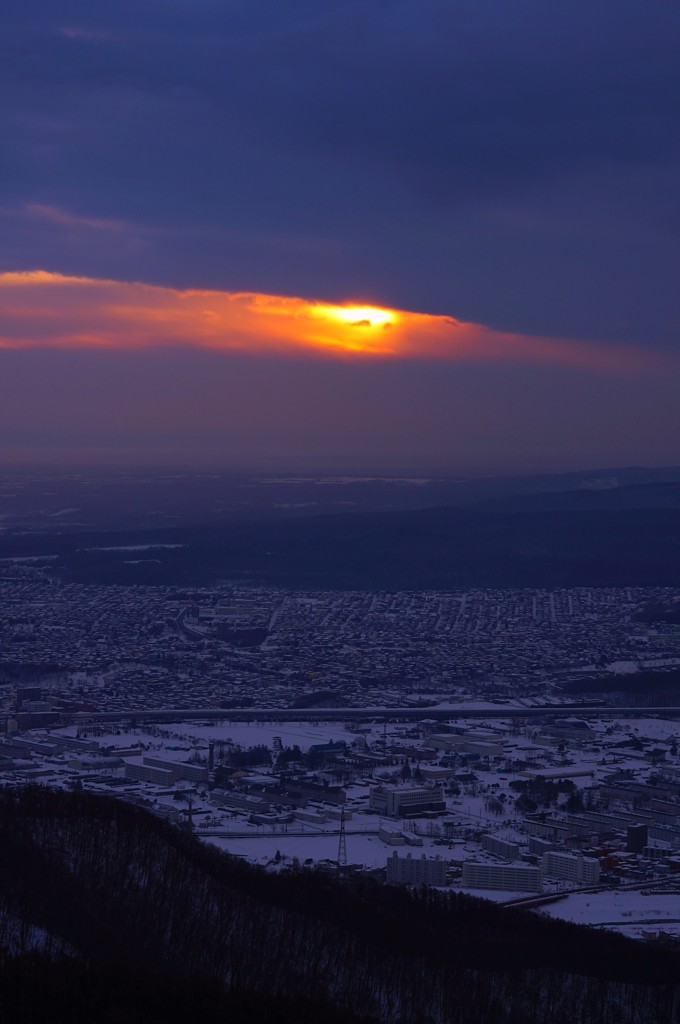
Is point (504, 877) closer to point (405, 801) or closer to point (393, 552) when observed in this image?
point (405, 801)

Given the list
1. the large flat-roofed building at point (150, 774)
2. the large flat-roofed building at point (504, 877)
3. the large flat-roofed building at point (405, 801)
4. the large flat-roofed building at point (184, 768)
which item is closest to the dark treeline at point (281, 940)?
the large flat-roofed building at point (504, 877)

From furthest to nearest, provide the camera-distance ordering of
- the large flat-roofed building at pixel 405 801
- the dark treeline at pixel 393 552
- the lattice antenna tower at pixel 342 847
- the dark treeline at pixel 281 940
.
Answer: the dark treeline at pixel 393 552 → the large flat-roofed building at pixel 405 801 → the lattice antenna tower at pixel 342 847 → the dark treeline at pixel 281 940

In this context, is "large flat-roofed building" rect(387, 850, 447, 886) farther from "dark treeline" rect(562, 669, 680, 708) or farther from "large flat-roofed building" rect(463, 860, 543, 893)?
"dark treeline" rect(562, 669, 680, 708)

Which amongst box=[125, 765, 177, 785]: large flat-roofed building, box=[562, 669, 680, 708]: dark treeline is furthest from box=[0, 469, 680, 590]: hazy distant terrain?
box=[125, 765, 177, 785]: large flat-roofed building

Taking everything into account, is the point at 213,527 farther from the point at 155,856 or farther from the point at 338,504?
the point at 155,856

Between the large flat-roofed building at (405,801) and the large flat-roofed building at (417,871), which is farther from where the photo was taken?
the large flat-roofed building at (405,801)

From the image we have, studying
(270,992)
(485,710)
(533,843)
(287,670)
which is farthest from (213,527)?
(270,992)

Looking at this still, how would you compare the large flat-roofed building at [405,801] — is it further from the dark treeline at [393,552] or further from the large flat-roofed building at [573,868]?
the dark treeline at [393,552]
